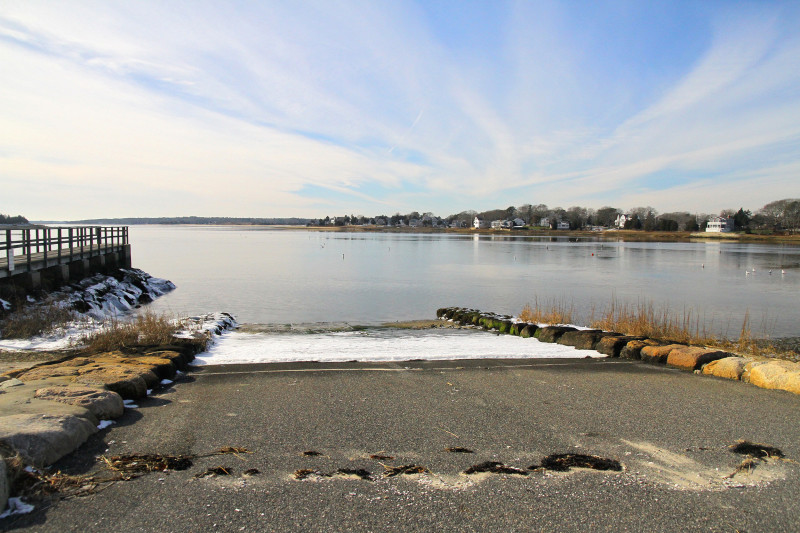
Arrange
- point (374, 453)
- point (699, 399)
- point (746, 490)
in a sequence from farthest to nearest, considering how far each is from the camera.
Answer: point (699, 399) → point (374, 453) → point (746, 490)

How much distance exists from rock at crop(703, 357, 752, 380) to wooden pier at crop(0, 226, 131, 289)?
57.8ft

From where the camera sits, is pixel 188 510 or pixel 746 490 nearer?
pixel 188 510

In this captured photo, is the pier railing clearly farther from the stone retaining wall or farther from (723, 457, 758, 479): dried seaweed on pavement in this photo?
(723, 457, 758, 479): dried seaweed on pavement

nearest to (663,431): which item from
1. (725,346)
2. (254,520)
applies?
(254,520)

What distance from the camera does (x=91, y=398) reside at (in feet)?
17.3

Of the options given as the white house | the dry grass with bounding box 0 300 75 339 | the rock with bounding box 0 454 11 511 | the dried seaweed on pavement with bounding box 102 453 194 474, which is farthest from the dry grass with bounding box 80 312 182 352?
the white house

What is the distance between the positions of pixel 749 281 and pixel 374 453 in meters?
34.6

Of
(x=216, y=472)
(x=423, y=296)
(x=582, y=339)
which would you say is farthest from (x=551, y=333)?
(x=423, y=296)

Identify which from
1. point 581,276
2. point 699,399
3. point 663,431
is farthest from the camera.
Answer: point 581,276

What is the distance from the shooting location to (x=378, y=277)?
3294 centimetres

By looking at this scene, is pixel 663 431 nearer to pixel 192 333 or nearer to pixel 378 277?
pixel 192 333

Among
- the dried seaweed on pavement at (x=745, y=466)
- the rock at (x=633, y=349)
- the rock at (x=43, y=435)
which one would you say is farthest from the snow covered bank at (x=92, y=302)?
the dried seaweed on pavement at (x=745, y=466)

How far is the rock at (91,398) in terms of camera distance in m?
5.14

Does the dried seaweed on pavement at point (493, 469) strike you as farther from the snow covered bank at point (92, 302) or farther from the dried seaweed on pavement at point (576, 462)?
the snow covered bank at point (92, 302)
